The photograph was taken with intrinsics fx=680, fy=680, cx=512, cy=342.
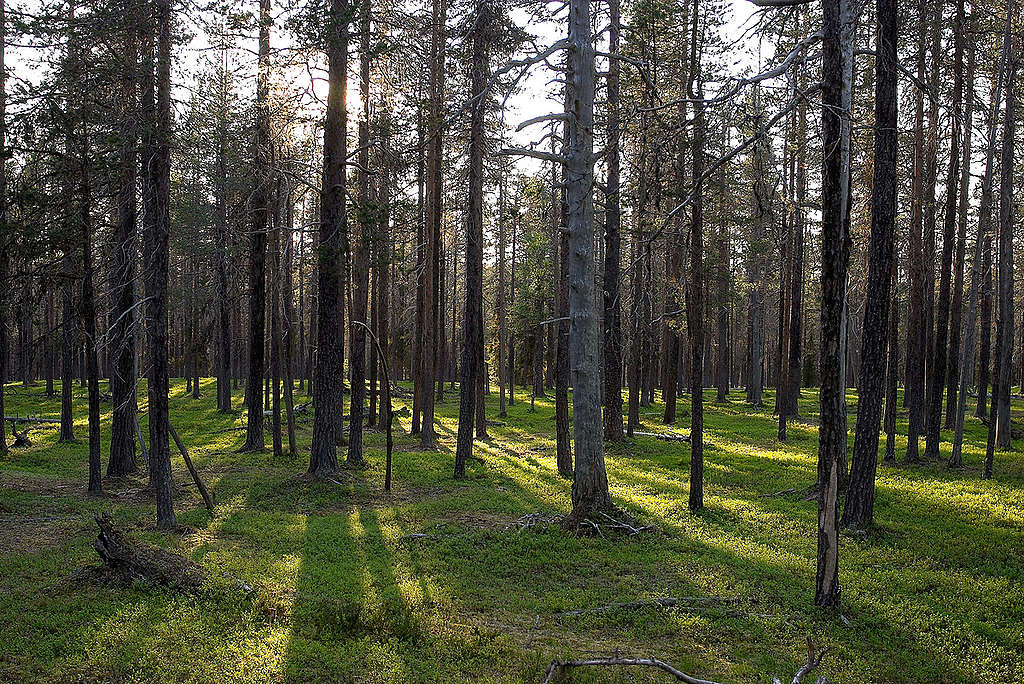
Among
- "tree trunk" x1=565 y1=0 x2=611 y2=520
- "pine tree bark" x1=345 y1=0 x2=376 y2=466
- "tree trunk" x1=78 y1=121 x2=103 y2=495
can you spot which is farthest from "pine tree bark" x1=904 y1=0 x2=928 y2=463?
"tree trunk" x1=78 y1=121 x2=103 y2=495

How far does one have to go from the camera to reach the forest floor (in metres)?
6.22

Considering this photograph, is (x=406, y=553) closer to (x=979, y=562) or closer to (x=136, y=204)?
(x=979, y=562)

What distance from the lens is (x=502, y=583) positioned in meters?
8.66

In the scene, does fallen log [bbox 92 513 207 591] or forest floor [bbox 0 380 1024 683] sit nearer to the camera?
forest floor [bbox 0 380 1024 683]

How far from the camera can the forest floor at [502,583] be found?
20.4ft

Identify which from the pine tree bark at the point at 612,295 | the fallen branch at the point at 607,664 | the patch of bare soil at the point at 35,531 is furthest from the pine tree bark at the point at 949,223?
the patch of bare soil at the point at 35,531

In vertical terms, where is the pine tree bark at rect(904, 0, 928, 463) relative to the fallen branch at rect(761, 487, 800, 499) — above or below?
above

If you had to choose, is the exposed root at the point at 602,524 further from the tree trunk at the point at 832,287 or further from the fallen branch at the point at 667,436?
the fallen branch at the point at 667,436

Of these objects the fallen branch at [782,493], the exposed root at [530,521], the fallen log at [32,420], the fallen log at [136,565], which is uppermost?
the fallen log at [136,565]

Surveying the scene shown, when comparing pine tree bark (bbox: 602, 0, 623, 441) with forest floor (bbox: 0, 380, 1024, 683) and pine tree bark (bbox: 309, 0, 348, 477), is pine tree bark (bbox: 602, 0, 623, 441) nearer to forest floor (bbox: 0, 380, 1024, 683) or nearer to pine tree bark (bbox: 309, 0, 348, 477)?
forest floor (bbox: 0, 380, 1024, 683)

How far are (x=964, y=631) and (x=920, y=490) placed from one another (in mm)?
7762

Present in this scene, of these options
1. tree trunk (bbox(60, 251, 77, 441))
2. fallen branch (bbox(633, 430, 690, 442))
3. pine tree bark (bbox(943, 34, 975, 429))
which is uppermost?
pine tree bark (bbox(943, 34, 975, 429))

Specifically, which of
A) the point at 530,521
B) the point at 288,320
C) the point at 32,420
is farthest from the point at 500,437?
the point at 32,420

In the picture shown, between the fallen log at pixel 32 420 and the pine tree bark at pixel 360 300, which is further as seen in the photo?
the fallen log at pixel 32 420
